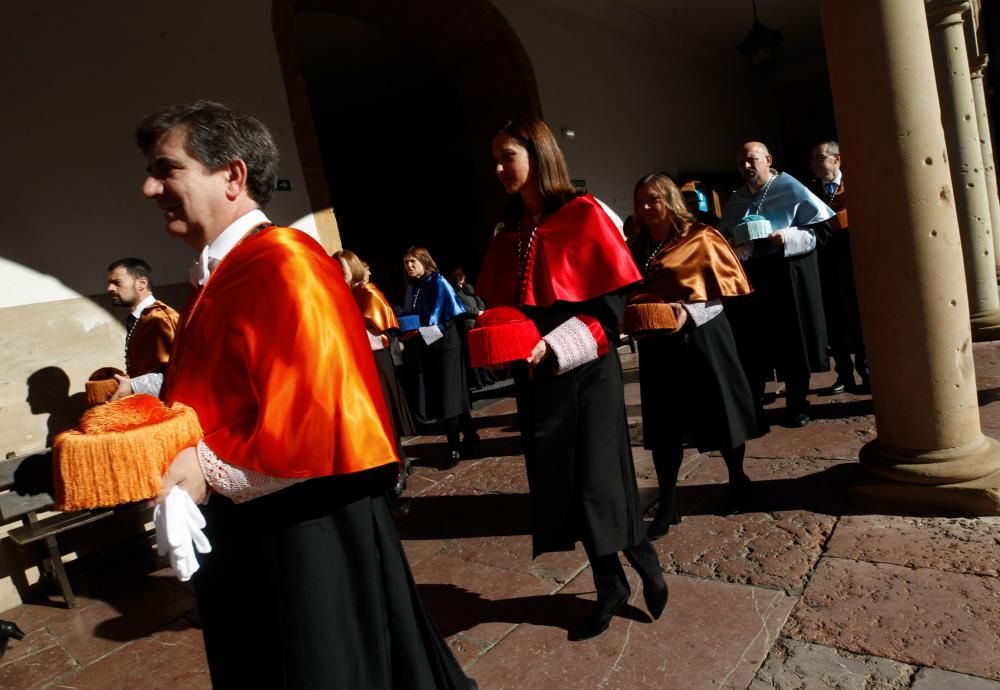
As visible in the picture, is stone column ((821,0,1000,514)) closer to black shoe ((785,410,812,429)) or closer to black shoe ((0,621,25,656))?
black shoe ((785,410,812,429))

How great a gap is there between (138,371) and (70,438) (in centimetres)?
324

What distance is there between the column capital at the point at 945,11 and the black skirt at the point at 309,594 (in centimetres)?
673

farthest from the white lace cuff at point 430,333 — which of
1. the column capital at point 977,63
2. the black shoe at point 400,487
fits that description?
the column capital at point 977,63

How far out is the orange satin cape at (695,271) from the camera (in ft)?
10.7

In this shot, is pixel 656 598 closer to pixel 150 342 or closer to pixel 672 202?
pixel 672 202

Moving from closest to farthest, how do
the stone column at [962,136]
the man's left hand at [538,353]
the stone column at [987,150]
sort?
the man's left hand at [538,353], the stone column at [962,136], the stone column at [987,150]

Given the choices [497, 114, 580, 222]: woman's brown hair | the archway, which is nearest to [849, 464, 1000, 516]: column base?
[497, 114, 580, 222]: woman's brown hair

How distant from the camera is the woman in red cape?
2408 mm

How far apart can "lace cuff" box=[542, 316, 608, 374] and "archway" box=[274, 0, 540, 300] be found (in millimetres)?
4546

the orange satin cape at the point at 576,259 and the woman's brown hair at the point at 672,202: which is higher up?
the woman's brown hair at the point at 672,202

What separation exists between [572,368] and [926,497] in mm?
1881

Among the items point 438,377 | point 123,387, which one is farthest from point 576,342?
point 438,377

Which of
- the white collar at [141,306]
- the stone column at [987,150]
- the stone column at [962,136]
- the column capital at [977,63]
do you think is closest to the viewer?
the white collar at [141,306]

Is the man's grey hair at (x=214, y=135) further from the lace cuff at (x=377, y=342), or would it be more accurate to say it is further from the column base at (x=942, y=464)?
the lace cuff at (x=377, y=342)
